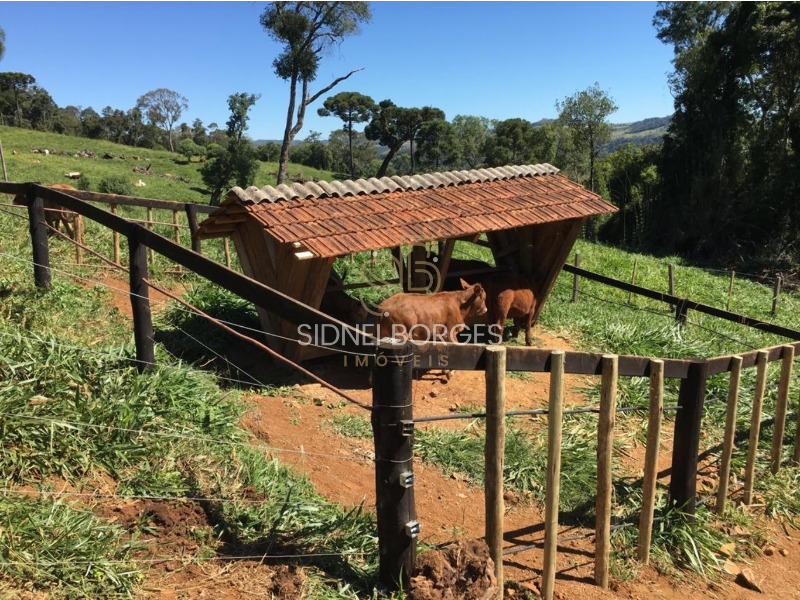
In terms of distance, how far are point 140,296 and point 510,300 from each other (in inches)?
248

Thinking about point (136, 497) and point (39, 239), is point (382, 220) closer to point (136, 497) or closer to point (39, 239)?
point (39, 239)

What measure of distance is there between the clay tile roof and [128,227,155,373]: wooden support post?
2.10m

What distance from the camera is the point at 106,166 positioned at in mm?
39906

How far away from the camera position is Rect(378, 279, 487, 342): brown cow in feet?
25.4

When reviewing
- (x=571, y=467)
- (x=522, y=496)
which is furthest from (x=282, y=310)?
(x=571, y=467)

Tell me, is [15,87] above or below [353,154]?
above

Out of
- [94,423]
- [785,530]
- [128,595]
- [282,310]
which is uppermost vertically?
[282,310]

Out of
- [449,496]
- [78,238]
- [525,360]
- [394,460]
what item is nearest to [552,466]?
[525,360]

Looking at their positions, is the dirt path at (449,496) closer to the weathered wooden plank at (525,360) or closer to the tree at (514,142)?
the weathered wooden plank at (525,360)

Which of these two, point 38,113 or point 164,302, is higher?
point 38,113

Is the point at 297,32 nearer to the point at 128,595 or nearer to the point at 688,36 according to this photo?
the point at 688,36

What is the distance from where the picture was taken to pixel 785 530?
5191 mm

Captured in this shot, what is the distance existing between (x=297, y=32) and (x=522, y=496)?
1195 inches

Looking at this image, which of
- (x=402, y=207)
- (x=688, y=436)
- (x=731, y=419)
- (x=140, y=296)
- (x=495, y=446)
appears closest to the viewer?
(x=495, y=446)
